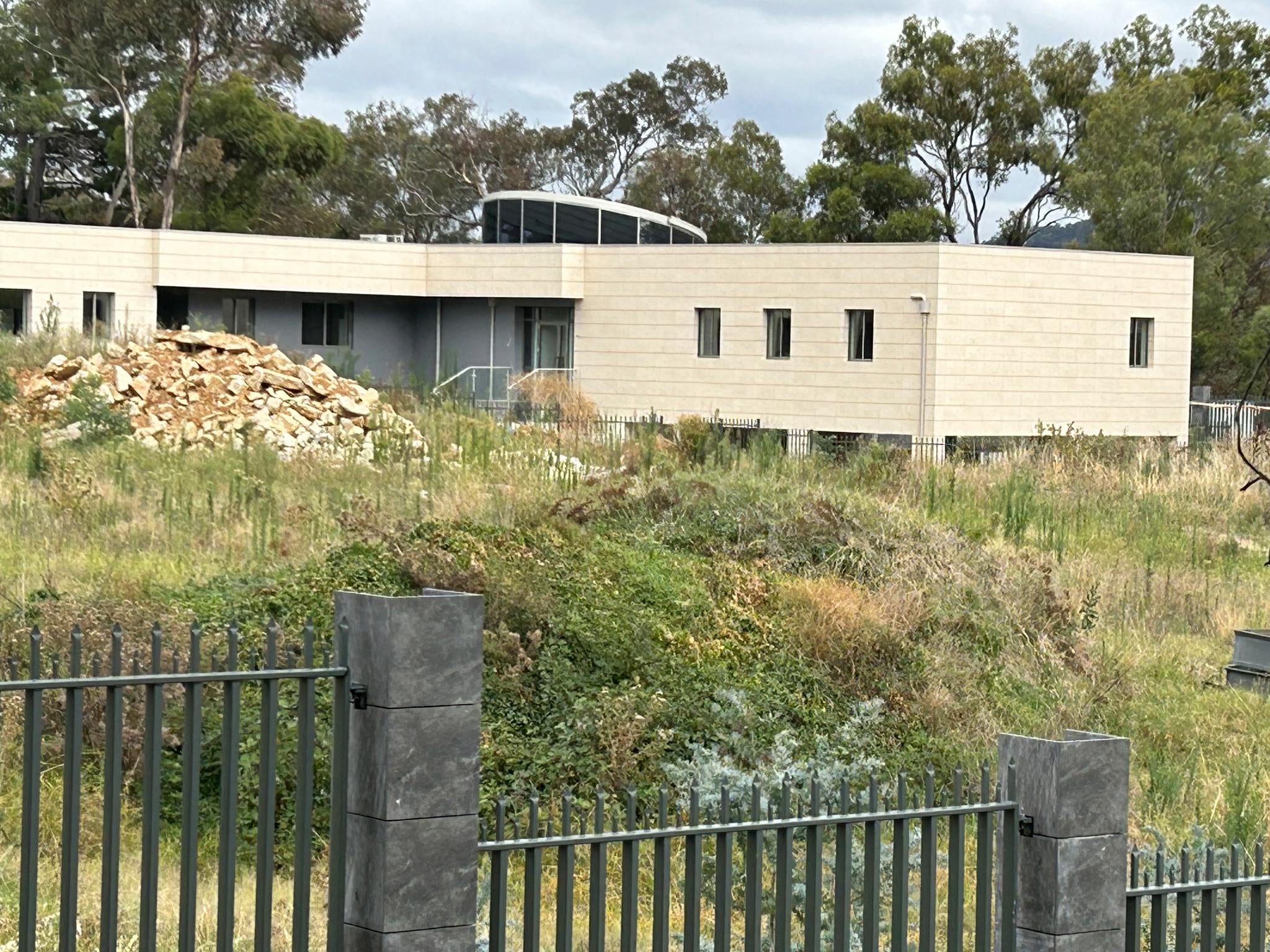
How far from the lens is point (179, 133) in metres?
50.6

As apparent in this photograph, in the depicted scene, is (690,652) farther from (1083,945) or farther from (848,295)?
(848,295)

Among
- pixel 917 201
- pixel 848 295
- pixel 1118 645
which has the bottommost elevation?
pixel 1118 645

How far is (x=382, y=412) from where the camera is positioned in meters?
24.0

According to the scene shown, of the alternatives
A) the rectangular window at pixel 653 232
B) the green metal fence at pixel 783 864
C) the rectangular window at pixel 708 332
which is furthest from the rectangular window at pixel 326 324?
the green metal fence at pixel 783 864

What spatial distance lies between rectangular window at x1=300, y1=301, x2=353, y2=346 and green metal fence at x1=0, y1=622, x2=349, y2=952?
38.1 meters

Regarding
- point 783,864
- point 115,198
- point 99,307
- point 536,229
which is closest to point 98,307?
point 99,307

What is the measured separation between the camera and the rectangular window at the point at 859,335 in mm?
36219

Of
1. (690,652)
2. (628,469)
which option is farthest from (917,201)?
(690,652)

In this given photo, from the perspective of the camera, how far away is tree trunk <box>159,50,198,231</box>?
50688mm

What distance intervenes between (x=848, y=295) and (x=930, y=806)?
31992mm

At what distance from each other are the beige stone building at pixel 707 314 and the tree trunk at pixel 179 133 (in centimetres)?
1138

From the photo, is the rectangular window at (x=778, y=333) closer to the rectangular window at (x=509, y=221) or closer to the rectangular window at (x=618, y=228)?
the rectangular window at (x=618, y=228)

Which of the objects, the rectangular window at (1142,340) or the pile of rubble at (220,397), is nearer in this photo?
the pile of rubble at (220,397)

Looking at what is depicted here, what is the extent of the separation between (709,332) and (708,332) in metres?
0.04
